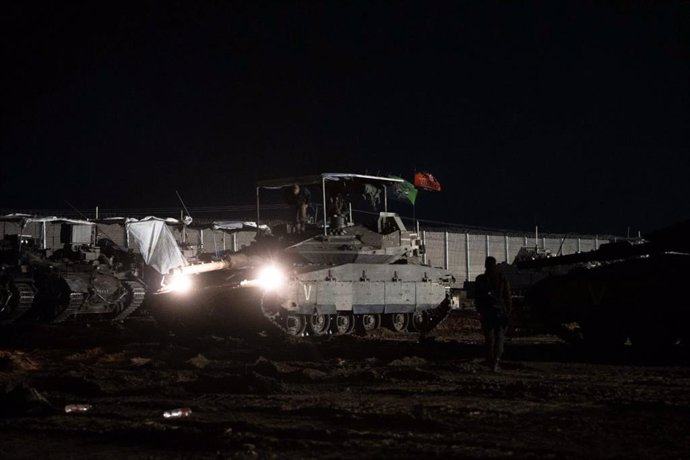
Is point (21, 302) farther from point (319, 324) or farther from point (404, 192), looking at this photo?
point (404, 192)

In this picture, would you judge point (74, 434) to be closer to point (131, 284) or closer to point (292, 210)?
point (292, 210)

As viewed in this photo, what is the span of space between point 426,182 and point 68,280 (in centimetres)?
1286

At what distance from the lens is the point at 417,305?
68.2 feet

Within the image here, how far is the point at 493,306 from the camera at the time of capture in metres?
12.4

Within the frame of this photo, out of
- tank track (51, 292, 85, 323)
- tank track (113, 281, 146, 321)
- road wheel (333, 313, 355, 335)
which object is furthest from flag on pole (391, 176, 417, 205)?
tank track (51, 292, 85, 323)

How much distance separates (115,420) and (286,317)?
32.2 feet

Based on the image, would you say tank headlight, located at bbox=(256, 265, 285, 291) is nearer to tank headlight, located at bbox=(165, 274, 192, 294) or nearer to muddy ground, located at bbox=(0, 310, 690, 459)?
tank headlight, located at bbox=(165, 274, 192, 294)

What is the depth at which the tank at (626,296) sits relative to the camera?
14438mm

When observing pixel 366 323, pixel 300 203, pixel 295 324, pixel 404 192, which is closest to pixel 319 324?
pixel 295 324

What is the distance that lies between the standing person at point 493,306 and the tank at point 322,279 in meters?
5.73

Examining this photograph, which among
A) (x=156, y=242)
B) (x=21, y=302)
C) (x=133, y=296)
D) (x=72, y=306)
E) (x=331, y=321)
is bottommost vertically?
(x=331, y=321)

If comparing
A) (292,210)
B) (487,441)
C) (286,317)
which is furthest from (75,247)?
(487,441)

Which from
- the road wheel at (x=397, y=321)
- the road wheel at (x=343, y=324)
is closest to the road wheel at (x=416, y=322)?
the road wheel at (x=397, y=321)

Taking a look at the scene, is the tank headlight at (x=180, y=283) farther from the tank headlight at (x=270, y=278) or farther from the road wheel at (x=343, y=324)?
the road wheel at (x=343, y=324)
